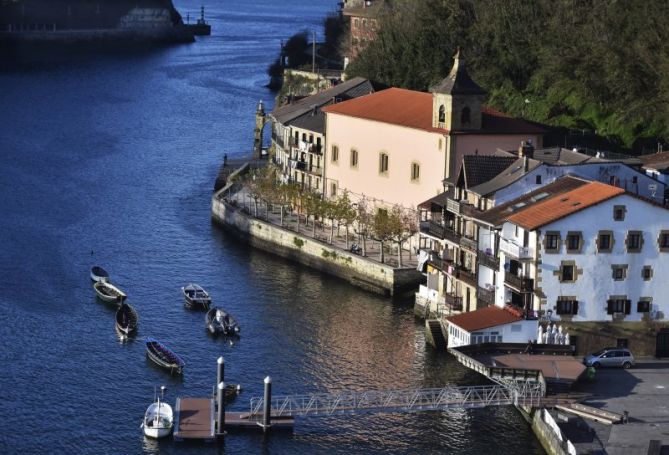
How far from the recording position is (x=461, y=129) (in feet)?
291

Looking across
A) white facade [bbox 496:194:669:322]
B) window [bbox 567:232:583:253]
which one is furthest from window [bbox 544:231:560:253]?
window [bbox 567:232:583:253]

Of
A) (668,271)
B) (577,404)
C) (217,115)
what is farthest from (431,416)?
(217,115)

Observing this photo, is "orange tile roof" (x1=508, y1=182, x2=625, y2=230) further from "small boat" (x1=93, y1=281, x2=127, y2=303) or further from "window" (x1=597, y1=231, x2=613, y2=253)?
"small boat" (x1=93, y1=281, x2=127, y2=303)

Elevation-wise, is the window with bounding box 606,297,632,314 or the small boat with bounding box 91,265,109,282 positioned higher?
the window with bounding box 606,297,632,314

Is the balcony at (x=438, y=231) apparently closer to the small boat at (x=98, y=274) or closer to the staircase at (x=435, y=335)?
the staircase at (x=435, y=335)

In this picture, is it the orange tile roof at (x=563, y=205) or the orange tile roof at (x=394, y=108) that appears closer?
the orange tile roof at (x=563, y=205)

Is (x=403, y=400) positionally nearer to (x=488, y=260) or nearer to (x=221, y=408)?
(x=221, y=408)

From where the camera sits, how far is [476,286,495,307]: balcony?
71312mm

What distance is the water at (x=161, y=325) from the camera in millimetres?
61750

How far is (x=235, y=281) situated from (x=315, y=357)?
14.9 meters

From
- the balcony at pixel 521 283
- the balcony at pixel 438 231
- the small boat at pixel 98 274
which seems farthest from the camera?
the small boat at pixel 98 274

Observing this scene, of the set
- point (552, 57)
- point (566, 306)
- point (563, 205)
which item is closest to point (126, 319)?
point (566, 306)

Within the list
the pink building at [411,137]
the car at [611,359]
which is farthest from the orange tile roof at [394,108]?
the car at [611,359]

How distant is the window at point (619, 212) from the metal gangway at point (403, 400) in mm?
8919
